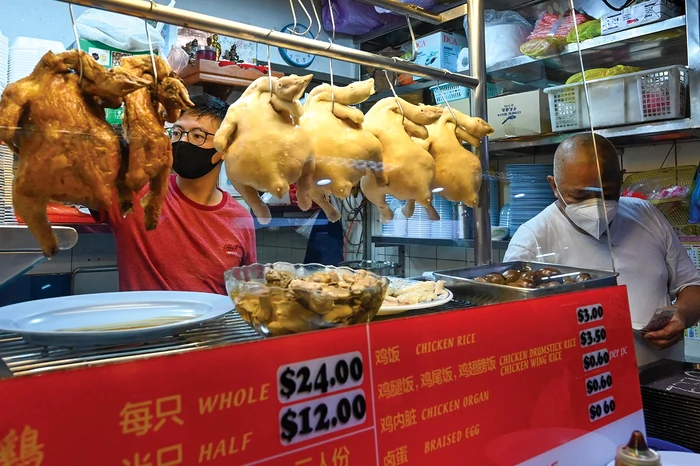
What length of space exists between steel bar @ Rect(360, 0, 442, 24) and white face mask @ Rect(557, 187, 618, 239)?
0.67 metres

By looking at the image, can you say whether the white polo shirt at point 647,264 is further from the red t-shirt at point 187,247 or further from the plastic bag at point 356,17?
the red t-shirt at point 187,247

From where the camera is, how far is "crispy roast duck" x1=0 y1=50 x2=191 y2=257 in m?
0.71

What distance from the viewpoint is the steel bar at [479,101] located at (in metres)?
1.50

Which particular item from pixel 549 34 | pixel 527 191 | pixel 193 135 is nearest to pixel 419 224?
pixel 527 191

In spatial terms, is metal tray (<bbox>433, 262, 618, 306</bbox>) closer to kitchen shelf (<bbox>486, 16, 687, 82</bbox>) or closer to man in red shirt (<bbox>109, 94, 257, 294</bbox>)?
man in red shirt (<bbox>109, 94, 257, 294</bbox>)

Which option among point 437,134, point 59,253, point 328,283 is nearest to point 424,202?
point 437,134

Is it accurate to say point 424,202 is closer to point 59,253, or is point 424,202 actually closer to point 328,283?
point 328,283

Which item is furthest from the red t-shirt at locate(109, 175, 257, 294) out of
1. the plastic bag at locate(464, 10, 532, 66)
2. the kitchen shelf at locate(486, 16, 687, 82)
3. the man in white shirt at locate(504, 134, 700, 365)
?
the plastic bag at locate(464, 10, 532, 66)

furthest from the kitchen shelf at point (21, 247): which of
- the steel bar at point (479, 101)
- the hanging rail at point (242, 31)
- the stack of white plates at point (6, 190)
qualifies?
the steel bar at point (479, 101)

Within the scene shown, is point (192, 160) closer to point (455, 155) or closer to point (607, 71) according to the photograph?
point (455, 155)

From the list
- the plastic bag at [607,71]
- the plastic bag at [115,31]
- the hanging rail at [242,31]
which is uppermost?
the plastic bag at [607,71]

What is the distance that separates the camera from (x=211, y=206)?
99cm

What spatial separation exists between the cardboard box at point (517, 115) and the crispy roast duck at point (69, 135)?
4.20 feet

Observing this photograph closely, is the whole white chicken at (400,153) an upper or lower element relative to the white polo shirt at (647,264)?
upper
